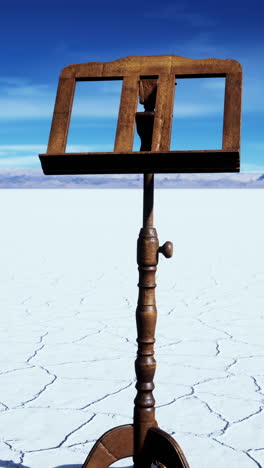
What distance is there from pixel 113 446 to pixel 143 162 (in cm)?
81

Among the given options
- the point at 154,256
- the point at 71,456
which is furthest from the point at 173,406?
the point at 154,256

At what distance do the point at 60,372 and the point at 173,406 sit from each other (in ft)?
2.00

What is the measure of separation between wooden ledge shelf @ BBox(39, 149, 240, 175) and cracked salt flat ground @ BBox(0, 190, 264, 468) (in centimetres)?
97

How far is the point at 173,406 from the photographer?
264 centimetres

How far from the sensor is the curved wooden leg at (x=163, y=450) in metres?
1.79

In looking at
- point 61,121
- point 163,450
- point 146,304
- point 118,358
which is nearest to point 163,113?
point 61,121

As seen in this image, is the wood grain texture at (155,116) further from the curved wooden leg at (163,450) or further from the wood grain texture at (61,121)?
the curved wooden leg at (163,450)

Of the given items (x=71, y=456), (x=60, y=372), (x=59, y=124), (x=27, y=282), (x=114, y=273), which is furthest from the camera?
(x=114, y=273)

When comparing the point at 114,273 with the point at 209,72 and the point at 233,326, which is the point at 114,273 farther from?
the point at 209,72

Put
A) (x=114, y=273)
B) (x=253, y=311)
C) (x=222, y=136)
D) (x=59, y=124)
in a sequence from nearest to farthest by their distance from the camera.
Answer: (x=222, y=136), (x=59, y=124), (x=253, y=311), (x=114, y=273)

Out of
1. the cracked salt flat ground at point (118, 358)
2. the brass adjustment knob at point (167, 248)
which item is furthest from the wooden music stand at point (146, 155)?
the cracked salt flat ground at point (118, 358)

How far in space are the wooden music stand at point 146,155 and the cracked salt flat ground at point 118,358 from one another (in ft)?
1.09

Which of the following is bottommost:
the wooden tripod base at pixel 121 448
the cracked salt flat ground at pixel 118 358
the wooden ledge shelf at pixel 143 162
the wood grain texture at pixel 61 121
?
the wooden tripod base at pixel 121 448

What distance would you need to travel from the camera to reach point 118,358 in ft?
10.6
